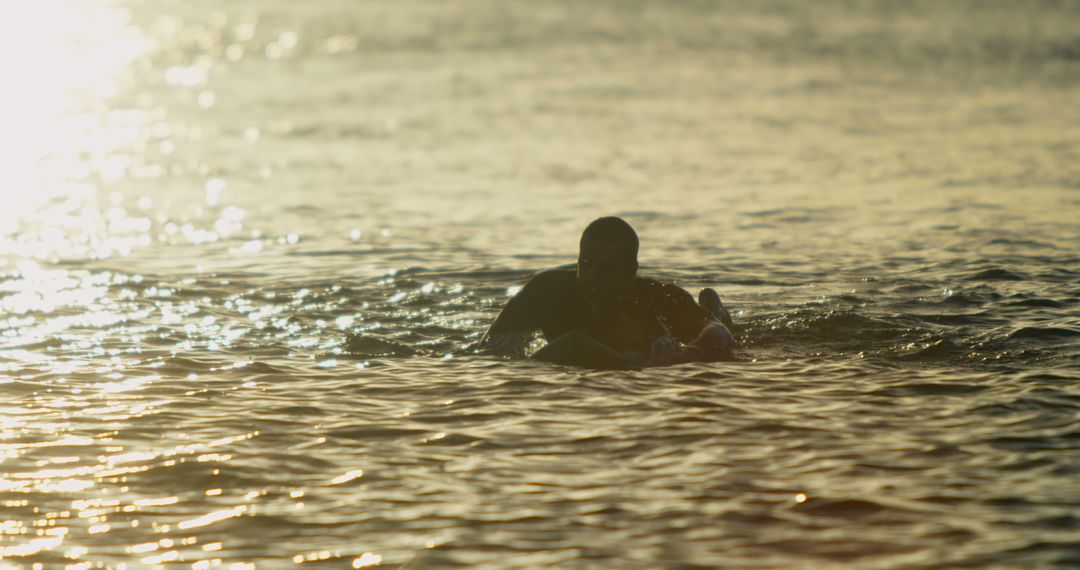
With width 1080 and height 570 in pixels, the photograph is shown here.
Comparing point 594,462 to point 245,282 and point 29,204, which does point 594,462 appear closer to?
point 245,282

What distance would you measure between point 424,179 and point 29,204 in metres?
6.18

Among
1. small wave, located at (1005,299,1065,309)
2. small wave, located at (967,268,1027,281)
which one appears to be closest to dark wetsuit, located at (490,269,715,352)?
small wave, located at (1005,299,1065,309)

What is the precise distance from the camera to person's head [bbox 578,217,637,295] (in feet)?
30.6

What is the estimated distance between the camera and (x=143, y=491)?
6984 mm

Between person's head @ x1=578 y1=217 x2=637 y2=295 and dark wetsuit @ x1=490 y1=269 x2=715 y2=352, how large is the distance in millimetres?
245

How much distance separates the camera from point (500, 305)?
42.4ft

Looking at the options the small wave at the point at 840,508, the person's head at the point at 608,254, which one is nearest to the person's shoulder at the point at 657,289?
the person's head at the point at 608,254

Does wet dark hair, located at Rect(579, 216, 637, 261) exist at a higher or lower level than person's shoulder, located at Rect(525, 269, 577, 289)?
higher

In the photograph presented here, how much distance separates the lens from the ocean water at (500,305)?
21.2 feet

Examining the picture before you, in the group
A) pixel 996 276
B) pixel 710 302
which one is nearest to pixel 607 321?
pixel 710 302

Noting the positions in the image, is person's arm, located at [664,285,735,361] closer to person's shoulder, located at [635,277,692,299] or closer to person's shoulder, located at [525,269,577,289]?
person's shoulder, located at [635,277,692,299]

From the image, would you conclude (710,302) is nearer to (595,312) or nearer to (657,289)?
(657,289)

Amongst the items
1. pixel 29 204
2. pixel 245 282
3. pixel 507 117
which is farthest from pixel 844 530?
pixel 507 117

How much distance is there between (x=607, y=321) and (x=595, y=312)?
0.39ft
